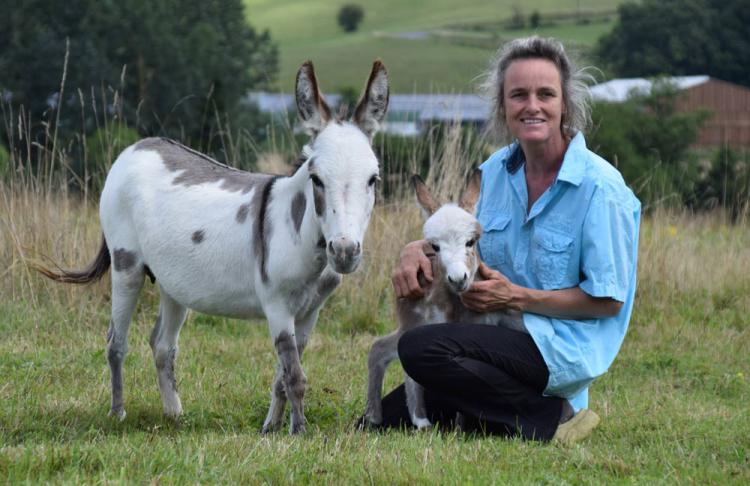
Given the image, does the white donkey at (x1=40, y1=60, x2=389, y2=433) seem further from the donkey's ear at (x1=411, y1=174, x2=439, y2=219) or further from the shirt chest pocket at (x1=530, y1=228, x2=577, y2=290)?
the shirt chest pocket at (x1=530, y1=228, x2=577, y2=290)

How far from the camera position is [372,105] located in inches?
176

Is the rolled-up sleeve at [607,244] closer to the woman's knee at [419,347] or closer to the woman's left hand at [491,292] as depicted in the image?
the woman's left hand at [491,292]

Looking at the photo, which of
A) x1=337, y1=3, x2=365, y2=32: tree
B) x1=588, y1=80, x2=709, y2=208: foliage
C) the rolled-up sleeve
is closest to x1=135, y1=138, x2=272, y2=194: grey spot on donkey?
the rolled-up sleeve

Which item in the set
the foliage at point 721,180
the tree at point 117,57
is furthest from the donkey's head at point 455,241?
the tree at point 117,57

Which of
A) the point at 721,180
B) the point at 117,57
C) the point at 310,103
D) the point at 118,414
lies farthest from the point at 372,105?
the point at 117,57

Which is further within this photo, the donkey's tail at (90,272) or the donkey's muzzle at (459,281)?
the donkey's tail at (90,272)

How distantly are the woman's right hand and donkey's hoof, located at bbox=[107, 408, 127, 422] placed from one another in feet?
5.19

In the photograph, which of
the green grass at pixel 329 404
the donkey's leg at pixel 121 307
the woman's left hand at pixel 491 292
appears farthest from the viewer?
the donkey's leg at pixel 121 307

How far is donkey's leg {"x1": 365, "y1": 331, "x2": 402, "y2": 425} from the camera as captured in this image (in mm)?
4609

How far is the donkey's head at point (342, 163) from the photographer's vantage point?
4.04m

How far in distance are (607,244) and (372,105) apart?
46.7 inches

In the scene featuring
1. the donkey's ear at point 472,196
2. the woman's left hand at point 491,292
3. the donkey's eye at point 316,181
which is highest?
the donkey's eye at point 316,181

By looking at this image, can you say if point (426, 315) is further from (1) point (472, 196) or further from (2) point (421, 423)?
(1) point (472, 196)

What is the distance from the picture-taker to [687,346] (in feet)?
23.7
